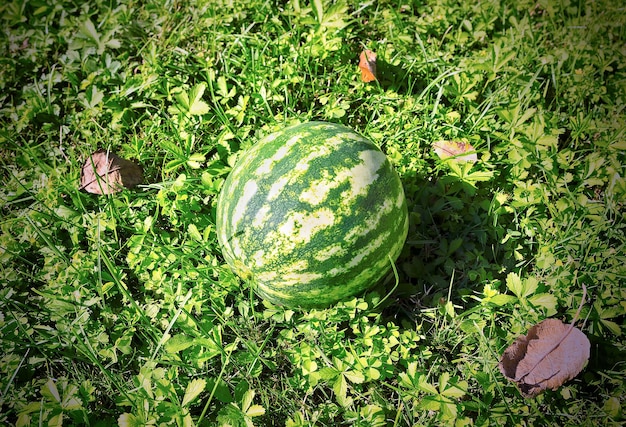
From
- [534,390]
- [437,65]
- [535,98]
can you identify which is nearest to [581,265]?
[534,390]

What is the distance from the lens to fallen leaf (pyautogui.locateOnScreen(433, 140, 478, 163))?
118 inches

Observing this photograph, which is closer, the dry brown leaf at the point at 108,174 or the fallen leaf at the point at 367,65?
the dry brown leaf at the point at 108,174

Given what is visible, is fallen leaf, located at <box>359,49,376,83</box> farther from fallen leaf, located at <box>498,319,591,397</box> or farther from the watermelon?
fallen leaf, located at <box>498,319,591,397</box>

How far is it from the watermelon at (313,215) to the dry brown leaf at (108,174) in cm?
97

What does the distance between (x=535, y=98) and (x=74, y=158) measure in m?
3.00

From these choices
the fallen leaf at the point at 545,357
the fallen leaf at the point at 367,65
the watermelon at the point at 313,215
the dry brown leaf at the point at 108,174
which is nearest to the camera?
the watermelon at the point at 313,215

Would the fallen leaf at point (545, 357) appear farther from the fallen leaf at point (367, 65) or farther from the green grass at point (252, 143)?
the fallen leaf at point (367, 65)

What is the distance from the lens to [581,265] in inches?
103

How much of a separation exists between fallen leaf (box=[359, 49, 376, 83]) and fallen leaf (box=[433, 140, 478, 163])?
0.66 metres

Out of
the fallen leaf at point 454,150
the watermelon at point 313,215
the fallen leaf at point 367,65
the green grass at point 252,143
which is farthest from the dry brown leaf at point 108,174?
the fallen leaf at point 454,150

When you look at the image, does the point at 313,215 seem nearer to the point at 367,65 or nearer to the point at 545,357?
the point at 545,357

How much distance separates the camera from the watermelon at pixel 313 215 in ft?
6.92

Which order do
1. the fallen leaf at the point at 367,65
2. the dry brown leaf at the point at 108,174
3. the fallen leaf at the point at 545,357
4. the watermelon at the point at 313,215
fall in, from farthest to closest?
1. the fallen leaf at the point at 367,65
2. the dry brown leaf at the point at 108,174
3. the fallen leaf at the point at 545,357
4. the watermelon at the point at 313,215

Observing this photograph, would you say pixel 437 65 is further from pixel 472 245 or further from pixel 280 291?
pixel 280 291
